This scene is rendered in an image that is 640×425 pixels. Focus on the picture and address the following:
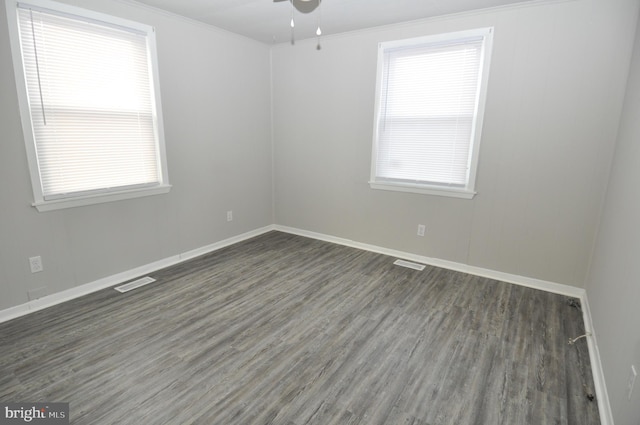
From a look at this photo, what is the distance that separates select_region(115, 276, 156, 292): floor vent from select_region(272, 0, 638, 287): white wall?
7.49 feet

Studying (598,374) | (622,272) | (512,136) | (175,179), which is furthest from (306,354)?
(512,136)

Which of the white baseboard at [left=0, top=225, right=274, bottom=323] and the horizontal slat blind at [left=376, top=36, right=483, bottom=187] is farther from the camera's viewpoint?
the horizontal slat blind at [left=376, top=36, right=483, bottom=187]

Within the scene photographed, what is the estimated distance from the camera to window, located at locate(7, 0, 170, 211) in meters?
2.45

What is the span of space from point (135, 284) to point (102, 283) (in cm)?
28

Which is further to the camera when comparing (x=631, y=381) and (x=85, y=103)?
(x=85, y=103)

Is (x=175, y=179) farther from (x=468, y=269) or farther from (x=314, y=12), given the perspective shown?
(x=468, y=269)

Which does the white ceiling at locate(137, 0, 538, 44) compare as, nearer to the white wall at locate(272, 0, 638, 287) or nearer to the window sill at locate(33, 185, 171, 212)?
the white wall at locate(272, 0, 638, 287)

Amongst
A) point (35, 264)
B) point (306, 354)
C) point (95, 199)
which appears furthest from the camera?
point (95, 199)

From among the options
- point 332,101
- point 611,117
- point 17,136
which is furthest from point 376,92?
point 17,136

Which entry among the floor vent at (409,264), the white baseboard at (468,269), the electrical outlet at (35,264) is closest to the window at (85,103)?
the electrical outlet at (35,264)

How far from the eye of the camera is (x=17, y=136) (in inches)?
94.9

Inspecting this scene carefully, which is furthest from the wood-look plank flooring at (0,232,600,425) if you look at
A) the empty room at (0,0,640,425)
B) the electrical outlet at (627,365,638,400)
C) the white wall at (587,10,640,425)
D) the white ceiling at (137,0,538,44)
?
the white ceiling at (137,0,538,44)

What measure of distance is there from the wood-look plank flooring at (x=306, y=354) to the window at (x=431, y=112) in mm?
1130

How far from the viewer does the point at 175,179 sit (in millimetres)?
3529
